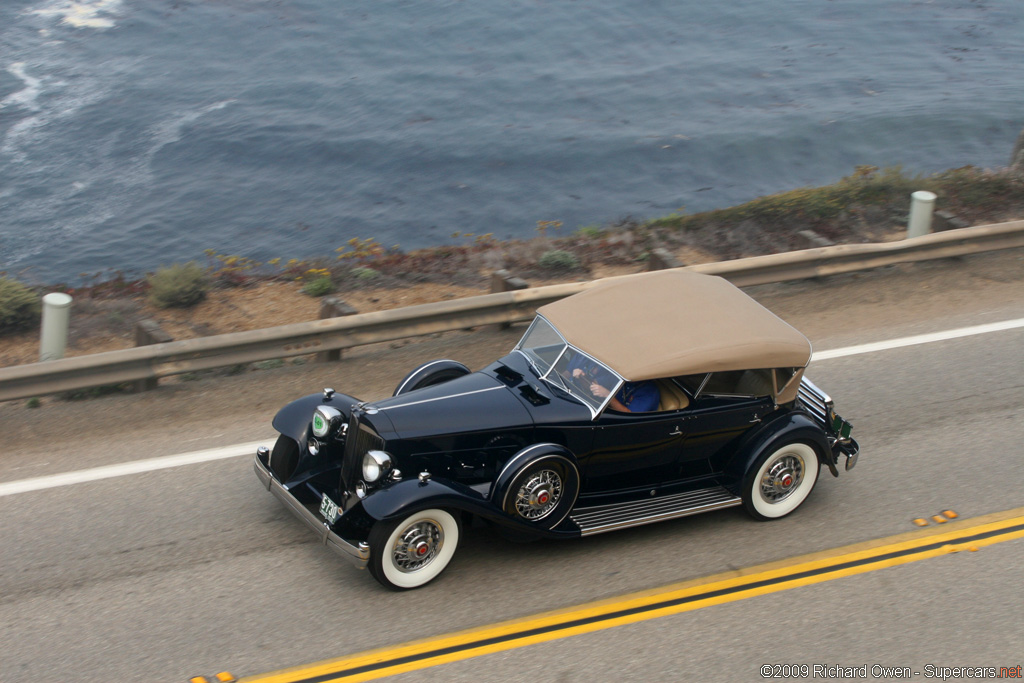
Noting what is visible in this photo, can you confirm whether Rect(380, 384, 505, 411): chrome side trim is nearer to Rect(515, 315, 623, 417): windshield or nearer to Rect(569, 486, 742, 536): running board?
Rect(515, 315, 623, 417): windshield

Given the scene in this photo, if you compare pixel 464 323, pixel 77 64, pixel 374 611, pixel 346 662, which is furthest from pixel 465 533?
pixel 77 64

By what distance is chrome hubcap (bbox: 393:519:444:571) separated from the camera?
613 cm

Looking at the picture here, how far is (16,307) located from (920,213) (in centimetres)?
1043

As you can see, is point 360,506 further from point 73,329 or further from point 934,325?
point 934,325

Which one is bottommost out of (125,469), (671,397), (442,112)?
(125,469)

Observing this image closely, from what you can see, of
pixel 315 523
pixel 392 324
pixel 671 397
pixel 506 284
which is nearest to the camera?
pixel 315 523

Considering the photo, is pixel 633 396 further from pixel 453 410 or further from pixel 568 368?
pixel 453 410

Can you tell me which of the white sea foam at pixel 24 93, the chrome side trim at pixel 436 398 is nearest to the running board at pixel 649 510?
the chrome side trim at pixel 436 398

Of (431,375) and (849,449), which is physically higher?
(431,375)

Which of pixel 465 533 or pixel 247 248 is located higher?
pixel 465 533

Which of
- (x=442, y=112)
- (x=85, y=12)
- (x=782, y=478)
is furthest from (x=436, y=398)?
(x=85, y=12)

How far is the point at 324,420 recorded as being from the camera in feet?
22.6

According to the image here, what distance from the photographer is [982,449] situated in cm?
787

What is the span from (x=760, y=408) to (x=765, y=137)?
1957 cm
